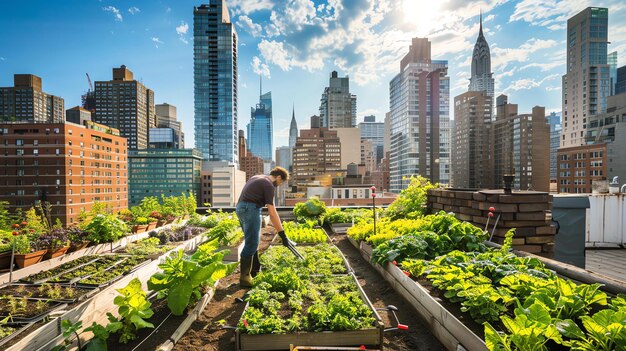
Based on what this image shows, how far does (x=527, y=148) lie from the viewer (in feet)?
234

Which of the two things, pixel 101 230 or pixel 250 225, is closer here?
pixel 250 225

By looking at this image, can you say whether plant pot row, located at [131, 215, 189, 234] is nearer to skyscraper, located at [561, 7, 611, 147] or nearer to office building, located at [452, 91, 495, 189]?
office building, located at [452, 91, 495, 189]

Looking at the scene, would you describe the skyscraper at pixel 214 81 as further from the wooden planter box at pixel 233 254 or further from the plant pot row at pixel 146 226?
the wooden planter box at pixel 233 254

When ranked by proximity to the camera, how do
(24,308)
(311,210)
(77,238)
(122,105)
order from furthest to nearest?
(122,105), (311,210), (77,238), (24,308)

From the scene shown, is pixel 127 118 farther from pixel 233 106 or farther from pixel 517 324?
pixel 517 324

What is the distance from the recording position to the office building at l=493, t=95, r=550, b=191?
232ft

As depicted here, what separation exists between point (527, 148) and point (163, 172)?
11782 cm

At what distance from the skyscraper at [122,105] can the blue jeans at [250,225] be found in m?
182

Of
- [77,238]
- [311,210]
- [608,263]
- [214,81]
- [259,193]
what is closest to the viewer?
[259,193]

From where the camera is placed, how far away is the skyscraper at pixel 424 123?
8650 cm

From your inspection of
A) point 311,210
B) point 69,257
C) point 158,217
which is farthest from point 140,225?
point 311,210

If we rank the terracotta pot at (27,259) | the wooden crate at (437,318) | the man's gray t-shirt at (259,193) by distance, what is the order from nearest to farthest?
the wooden crate at (437,318) < the terracotta pot at (27,259) < the man's gray t-shirt at (259,193)

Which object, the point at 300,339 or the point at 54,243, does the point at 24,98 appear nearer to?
the point at 54,243

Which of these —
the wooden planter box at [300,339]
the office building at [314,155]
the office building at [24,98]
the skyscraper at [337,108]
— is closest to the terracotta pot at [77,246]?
the wooden planter box at [300,339]
